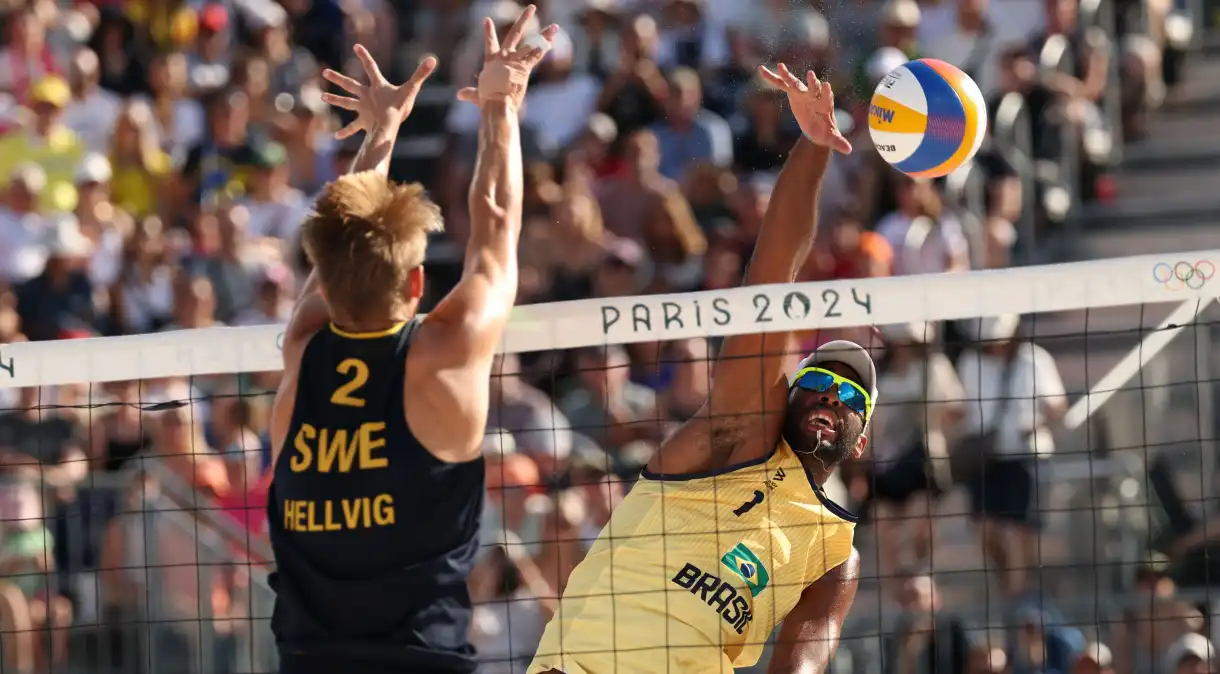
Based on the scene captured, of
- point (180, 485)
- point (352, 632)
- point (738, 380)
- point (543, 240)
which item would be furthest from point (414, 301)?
point (543, 240)

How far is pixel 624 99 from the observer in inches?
439

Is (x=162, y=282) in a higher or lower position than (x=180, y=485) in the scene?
higher

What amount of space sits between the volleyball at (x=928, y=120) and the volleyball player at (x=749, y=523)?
43 centimetres

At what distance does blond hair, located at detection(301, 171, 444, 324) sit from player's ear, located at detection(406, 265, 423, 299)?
0.02 meters

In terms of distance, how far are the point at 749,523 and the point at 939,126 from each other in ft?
4.93

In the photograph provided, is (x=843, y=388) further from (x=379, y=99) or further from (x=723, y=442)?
(x=379, y=99)

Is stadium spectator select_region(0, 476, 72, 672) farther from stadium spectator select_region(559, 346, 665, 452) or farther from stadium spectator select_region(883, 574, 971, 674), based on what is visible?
stadium spectator select_region(883, 574, 971, 674)

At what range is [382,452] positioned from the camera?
405cm

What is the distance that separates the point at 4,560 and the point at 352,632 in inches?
186

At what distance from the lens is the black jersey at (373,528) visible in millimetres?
4047

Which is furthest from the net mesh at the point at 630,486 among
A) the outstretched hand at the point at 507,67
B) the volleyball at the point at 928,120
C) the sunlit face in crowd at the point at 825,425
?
the outstretched hand at the point at 507,67

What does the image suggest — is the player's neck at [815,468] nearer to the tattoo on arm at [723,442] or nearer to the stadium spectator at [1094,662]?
the tattoo on arm at [723,442]

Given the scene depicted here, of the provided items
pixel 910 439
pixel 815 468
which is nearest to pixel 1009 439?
pixel 910 439

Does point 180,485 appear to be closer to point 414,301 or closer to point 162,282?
point 162,282
